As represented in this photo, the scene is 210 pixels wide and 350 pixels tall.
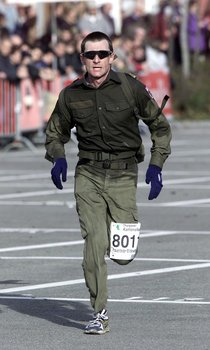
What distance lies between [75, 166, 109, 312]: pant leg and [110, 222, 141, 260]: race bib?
0.16 ft

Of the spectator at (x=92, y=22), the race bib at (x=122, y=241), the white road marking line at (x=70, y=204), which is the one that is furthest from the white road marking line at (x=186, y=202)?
the spectator at (x=92, y=22)

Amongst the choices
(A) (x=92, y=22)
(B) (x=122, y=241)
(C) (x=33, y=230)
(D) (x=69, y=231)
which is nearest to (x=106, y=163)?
(B) (x=122, y=241)

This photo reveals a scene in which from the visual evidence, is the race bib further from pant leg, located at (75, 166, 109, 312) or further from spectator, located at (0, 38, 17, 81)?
spectator, located at (0, 38, 17, 81)

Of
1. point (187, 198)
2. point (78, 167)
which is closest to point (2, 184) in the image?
point (187, 198)

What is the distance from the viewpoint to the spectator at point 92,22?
31.8 m

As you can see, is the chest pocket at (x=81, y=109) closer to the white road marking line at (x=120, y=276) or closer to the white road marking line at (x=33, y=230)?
the white road marking line at (x=120, y=276)

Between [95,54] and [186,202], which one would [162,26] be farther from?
[95,54]

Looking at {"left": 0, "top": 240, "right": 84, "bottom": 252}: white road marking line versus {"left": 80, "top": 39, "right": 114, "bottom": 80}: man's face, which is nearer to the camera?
{"left": 80, "top": 39, "right": 114, "bottom": 80}: man's face

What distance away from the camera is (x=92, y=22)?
31.8 metres

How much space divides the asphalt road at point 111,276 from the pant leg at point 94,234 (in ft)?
0.97

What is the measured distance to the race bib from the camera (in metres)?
9.31

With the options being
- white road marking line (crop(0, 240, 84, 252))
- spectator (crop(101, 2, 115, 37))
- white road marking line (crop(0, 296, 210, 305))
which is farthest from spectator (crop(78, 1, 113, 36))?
white road marking line (crop(0, 296, 210, 305))

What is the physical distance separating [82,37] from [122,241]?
21.7m

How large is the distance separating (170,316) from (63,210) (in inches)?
284
